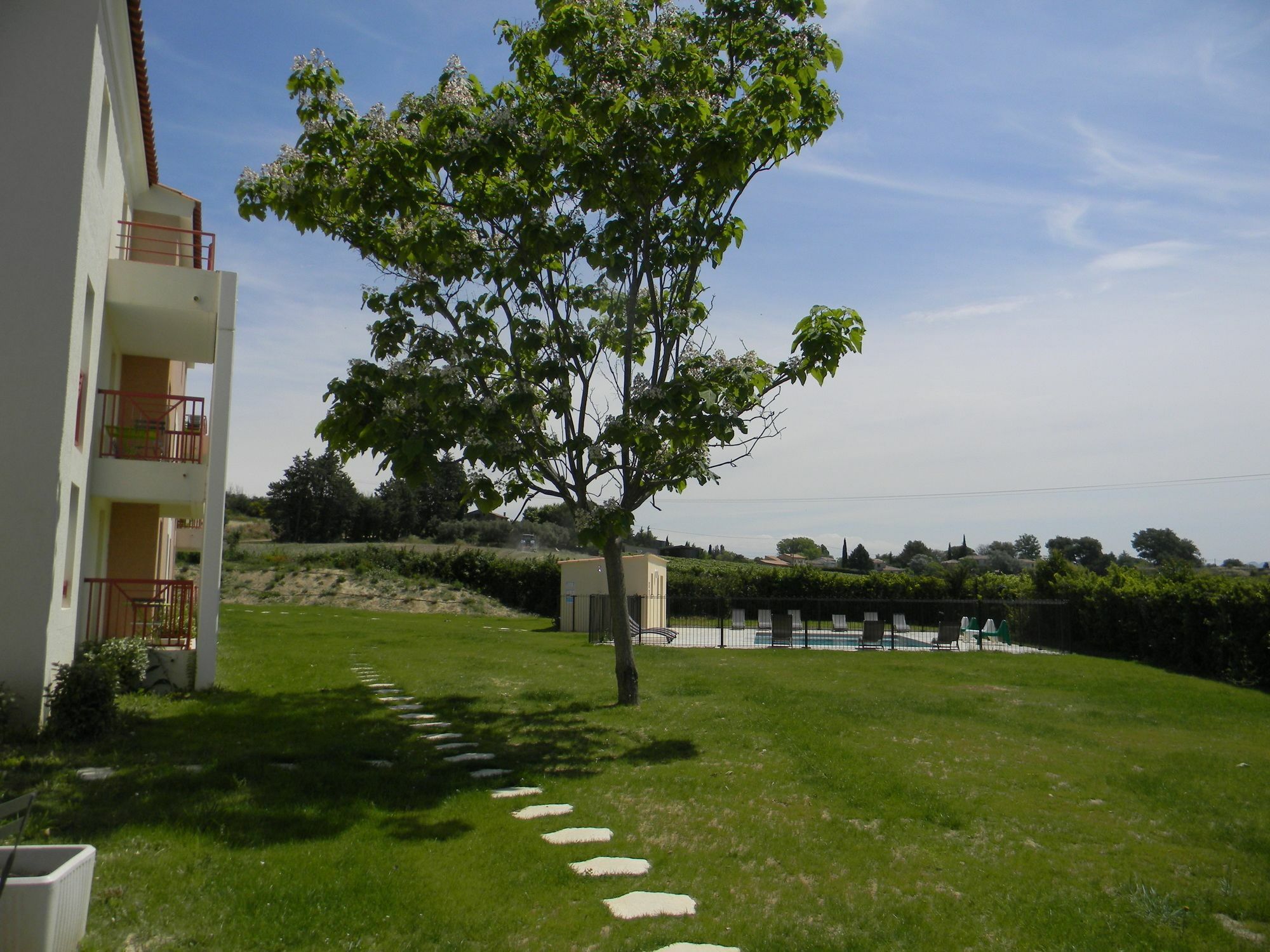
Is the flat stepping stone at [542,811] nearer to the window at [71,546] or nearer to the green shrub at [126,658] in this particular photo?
the window at [71,546]

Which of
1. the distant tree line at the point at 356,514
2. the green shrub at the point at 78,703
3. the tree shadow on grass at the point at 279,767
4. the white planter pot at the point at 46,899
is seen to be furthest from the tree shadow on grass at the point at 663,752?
the distant tree line at the point at 356,514

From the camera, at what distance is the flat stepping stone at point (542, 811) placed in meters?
7.06

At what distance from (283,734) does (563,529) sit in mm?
67626

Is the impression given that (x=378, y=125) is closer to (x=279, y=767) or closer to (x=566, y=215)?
(x=566, y=215)

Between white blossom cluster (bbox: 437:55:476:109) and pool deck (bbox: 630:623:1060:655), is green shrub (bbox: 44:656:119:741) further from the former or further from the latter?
pool deck (bbox: 630:623:1060:655)

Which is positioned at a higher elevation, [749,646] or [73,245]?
[73,245]

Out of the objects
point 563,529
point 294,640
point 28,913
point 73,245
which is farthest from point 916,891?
point 563,529

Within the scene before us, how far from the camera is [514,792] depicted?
7.82 metres

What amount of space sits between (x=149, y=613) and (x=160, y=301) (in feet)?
16.3

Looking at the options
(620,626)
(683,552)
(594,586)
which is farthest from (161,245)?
(683,552)

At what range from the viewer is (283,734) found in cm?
981

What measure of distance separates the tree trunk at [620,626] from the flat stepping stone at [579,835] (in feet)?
17.0

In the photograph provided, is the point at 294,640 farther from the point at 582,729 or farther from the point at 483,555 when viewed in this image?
the point at 483,555

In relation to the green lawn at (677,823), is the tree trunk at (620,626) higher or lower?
higher
